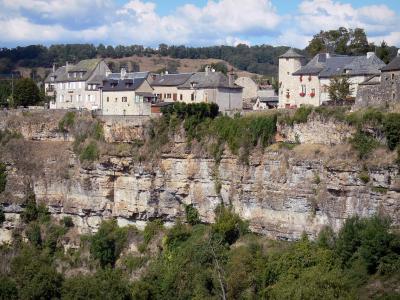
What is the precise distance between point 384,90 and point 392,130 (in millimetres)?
4698

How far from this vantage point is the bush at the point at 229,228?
50844 millimetres

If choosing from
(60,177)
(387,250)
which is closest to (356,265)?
(387,250)

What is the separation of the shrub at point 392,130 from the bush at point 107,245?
2145cm

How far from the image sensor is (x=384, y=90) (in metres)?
47.4

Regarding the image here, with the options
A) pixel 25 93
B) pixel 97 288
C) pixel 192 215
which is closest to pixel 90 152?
pixel 192 215

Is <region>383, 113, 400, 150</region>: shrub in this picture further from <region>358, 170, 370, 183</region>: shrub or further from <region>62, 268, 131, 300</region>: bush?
<region>62, 268, 131, 300</region>: bush

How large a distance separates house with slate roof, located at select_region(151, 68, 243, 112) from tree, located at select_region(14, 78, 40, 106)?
16.9 meters

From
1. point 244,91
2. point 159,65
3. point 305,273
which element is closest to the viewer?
point 305,273

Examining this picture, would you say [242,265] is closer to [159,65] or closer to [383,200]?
[383,200]

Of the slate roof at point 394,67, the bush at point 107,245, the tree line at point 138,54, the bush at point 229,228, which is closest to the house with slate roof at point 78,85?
the bush at point 107,245

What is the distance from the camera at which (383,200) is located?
4309 centimetres

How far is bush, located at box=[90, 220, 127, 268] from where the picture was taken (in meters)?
56.3

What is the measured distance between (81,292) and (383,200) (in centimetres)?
1813

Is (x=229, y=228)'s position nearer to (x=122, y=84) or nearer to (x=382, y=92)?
(x=382, y=92)
